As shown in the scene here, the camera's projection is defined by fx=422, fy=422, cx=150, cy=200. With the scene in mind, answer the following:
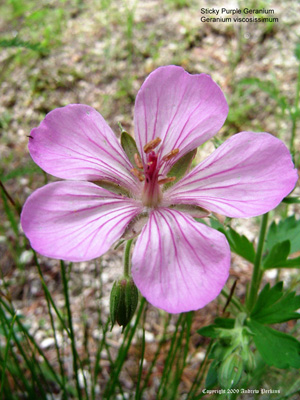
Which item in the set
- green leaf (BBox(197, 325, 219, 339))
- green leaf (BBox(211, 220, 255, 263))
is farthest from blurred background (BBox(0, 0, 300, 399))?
green leaf (BBox(197, 325, 219, 339))

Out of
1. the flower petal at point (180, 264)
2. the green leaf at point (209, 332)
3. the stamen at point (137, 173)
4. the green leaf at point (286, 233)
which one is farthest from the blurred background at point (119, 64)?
the flower petal at point (180, 264)

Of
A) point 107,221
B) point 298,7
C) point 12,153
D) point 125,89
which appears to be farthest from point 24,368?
point 298,7

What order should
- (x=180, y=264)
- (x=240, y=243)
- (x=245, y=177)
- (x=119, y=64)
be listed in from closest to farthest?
(x=180, y=264), (x=245, y=177), (x=240, y=243), (x=119, y=64)

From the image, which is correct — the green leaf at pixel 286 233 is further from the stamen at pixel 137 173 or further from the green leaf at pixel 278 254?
the stamen at pixel 137 173

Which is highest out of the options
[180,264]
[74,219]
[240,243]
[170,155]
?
[170,155]

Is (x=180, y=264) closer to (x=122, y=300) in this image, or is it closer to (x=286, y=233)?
(x=122, y=300)

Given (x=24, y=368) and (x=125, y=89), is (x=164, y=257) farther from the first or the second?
(x=125, y=89)

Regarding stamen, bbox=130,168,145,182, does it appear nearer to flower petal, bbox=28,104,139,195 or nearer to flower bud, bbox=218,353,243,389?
flower petal, bbox=28,104,139,195

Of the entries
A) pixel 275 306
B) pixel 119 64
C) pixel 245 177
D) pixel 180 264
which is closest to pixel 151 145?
pixel 245 177
